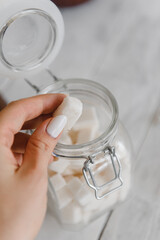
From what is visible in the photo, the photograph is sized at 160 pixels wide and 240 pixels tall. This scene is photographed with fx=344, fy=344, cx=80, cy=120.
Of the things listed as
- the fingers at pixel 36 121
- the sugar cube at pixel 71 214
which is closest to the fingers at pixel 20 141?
the fingers at pixel 36 121

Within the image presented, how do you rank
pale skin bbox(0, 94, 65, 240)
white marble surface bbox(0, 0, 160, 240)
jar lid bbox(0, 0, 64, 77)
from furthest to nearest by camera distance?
white marble surface bbox(0, 0, 160, 240) < jar lid bbox(0, 0, 64, 77) < pale skin bbox(0, 94, 65, 240)

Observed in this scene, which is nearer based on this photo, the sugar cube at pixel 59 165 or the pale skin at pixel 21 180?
the pale skin at pixel 21 180

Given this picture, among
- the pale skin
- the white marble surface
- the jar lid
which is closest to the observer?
the pale skin

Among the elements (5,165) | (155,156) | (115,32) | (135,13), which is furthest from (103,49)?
(5,165)

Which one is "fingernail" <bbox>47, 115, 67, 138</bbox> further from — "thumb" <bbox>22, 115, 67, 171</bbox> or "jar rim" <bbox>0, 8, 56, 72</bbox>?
"jar rim" <bbox>0, 8, 56, 72</bbox>

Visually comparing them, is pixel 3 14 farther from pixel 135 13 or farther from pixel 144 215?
pixel 135 13

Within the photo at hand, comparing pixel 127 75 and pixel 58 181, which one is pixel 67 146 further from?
pixel 127 75

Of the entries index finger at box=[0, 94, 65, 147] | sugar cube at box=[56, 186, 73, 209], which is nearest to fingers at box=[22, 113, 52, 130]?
index finger at box=[0, 94, 65, 147]

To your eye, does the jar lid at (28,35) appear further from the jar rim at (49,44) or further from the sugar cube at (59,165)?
the sugar cube at (59,165)

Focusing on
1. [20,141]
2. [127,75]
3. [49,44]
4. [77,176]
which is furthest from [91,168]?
[127,75]
